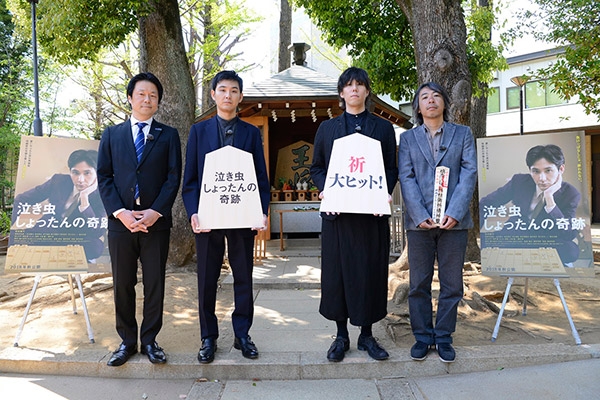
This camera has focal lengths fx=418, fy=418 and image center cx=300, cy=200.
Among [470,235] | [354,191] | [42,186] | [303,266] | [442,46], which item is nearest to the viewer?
[354,191]

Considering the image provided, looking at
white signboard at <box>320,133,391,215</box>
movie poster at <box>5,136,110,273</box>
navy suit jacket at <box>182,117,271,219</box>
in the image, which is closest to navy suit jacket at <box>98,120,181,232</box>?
navy suit jacket at <box>182,117,271,219</box>

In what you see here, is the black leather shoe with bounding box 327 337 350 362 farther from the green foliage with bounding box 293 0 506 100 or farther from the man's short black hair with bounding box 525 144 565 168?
the green foliage with bounding box 293 0 506 100

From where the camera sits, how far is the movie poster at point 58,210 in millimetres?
3975

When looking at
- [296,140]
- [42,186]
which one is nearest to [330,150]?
[42,186]

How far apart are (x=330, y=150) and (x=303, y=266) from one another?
4294mm

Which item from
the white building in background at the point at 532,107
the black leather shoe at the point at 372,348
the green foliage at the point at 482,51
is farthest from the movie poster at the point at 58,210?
the white building in background at the point at 532,107

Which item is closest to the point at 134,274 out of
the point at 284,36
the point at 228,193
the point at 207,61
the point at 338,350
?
the point at 228,193

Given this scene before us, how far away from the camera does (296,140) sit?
35.7ft

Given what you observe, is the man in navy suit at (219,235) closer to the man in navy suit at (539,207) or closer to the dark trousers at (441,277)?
the dark trousers at (441,277)

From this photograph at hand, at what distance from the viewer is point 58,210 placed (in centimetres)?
413

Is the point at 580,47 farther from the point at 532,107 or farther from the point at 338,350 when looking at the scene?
the point at 532,107

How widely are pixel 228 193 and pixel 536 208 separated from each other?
282 cm

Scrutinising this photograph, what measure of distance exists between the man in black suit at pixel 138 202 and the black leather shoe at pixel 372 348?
1.59 meters

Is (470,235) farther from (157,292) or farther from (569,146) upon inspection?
(157,292)
